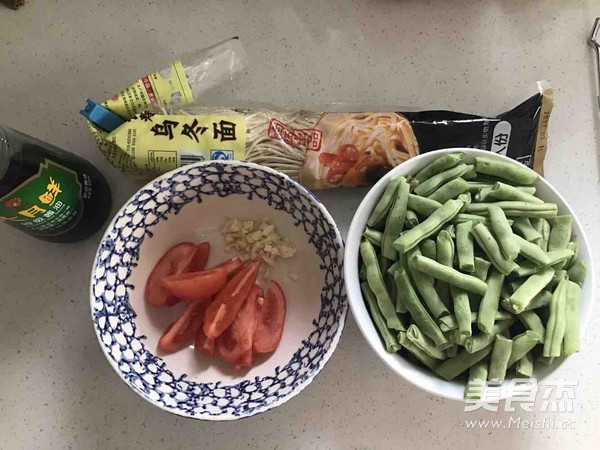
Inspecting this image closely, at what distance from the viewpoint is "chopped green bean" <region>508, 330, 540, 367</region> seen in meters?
0.60

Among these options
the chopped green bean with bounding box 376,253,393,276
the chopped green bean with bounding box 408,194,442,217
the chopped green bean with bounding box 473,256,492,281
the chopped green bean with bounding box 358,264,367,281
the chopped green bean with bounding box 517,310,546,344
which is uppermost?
the chopped green bean with bounding box 408,194,442,217

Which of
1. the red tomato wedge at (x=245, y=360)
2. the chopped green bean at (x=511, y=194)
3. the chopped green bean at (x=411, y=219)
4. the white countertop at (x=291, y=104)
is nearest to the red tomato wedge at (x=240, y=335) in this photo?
the red tomato wedge at (x=245, y=360)

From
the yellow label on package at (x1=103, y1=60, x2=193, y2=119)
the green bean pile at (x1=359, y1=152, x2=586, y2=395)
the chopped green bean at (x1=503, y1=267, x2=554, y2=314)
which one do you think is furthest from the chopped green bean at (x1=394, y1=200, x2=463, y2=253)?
the yellow label on package at (x1=103, y1=60, x2=193, y2=119)

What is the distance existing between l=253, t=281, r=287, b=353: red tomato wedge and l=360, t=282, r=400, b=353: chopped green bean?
13 cm

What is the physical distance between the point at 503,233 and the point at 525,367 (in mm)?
149

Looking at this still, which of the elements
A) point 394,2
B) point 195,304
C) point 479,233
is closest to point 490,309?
point 479,233

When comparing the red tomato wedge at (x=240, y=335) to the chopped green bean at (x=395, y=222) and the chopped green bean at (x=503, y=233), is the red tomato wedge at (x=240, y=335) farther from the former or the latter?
the chopped green bean at (x=503, y=233)

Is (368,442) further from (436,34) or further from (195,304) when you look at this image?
(436,34)

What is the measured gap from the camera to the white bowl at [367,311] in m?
0.63

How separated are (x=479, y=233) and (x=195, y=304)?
355 mm

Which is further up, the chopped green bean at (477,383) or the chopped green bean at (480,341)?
the chopped green bean at (480,341)

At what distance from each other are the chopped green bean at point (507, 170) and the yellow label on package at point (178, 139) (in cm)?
29

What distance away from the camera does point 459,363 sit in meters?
0.62

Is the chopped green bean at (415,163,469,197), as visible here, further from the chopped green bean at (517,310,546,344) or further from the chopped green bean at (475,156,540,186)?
the chopped green bean at (517,310,546,344)
